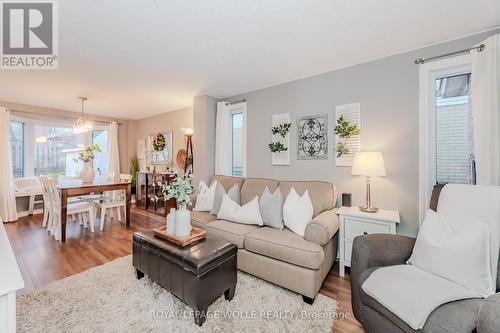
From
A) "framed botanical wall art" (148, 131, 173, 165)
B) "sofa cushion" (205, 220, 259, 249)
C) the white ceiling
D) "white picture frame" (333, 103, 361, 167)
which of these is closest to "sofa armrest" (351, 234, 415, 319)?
"sofa cushion" (205, 220, 259, 249)

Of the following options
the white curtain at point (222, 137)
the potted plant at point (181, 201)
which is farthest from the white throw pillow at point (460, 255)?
the white curtain at point (222, 137)

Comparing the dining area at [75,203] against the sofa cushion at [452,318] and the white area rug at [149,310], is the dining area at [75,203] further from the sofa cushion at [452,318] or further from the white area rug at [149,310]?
the sofa cushion at [452,318]

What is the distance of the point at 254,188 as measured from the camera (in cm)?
311

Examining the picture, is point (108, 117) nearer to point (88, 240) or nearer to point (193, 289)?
point (88, 240)

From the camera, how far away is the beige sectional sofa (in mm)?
1906

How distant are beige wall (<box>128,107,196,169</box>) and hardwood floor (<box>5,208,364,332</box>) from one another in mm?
1995

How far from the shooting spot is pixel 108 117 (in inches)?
229

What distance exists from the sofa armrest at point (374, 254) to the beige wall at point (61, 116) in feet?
20.7

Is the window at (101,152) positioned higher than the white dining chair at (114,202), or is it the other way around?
the window at (101,152)

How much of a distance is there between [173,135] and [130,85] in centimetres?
185

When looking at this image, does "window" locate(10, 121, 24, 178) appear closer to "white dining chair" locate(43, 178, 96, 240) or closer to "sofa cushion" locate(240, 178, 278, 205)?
"white dining chair" locate(43, 178, 96, 240)

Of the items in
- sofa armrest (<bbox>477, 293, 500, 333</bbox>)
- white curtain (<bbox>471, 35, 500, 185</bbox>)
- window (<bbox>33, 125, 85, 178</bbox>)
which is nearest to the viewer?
sofa armrest (<bbox>477, 293, 500, 333</bbox>)

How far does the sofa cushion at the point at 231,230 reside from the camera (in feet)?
7.56

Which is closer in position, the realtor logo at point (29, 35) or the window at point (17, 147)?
the realtor logo at point (29, 35)
